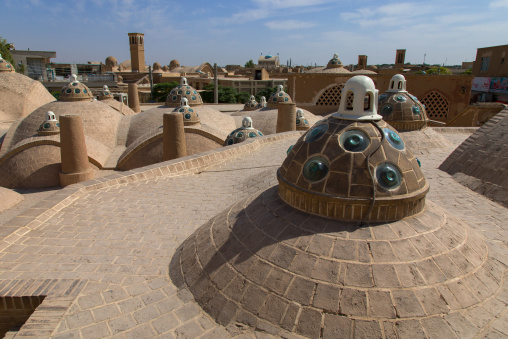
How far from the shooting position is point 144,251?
424cm

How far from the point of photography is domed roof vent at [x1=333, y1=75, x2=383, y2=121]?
340 cm

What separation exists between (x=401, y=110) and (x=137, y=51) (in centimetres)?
3827

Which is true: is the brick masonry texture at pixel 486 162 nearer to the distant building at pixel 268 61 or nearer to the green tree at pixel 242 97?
the green tree at pixel 242 97

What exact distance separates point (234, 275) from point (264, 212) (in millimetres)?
749

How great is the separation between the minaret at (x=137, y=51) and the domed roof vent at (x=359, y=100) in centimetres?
4127

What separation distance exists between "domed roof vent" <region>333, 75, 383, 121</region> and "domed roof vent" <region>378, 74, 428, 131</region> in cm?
581

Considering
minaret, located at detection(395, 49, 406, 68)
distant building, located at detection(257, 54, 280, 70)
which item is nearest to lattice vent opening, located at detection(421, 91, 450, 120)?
minaret, located at detection(395, 49, 406, 68)

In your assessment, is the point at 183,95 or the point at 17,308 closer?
the point at 17,308

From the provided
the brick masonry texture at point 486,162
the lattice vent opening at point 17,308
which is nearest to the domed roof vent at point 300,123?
the brick masonry texture at point 486,162

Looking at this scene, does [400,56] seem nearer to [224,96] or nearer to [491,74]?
[491,74]

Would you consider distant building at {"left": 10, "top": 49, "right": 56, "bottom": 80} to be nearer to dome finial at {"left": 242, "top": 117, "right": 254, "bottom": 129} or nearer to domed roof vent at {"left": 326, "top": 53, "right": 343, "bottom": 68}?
domed roof vent at {"left": 326, "top": 53, "right": 343, "bottom": 68}

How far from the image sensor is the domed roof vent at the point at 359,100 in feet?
11.1

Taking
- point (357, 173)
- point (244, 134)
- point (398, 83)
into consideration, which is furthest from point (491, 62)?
point (357, 173)

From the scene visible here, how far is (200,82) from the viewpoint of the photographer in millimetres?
39875
